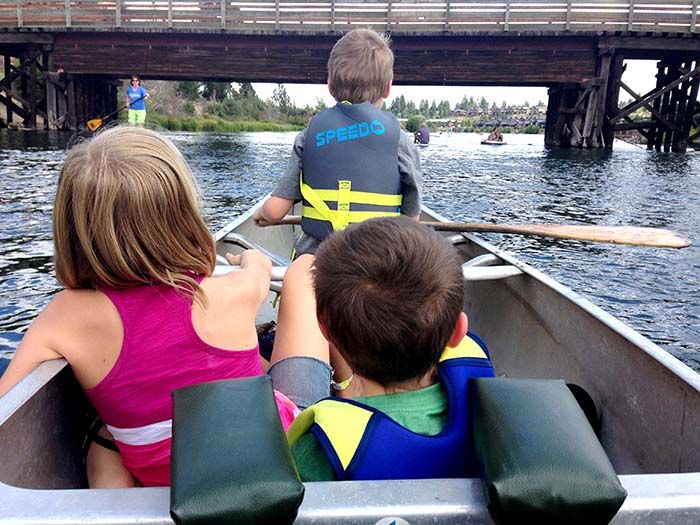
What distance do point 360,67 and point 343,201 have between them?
550 mm

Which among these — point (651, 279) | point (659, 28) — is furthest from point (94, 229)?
point (659, 28)

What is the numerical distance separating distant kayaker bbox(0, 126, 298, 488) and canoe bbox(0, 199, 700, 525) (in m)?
0.13

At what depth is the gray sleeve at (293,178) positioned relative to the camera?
266cm

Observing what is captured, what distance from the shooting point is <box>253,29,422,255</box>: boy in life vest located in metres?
2.52

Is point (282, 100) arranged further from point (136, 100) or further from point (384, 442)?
point (384, 442)

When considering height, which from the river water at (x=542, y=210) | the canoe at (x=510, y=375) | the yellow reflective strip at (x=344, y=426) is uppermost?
the yellow reflective strip at (x=344, y=426)

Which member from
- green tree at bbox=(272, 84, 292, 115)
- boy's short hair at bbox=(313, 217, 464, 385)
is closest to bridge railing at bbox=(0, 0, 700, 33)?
boy's short hair at bbox=(313, 217, 464, 385)

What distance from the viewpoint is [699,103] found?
19734 millimetres

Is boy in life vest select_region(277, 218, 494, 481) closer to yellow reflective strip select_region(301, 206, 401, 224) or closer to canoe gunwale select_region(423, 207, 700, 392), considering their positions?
canoe gunwale select_region(423, 207, 700, 392)

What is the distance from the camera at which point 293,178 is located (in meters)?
2.70

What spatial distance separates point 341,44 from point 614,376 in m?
1.63

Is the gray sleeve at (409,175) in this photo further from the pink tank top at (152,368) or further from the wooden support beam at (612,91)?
the wooden support beam at (612,91)

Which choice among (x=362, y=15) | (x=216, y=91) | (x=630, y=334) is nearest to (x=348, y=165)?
(x=630, y=334)

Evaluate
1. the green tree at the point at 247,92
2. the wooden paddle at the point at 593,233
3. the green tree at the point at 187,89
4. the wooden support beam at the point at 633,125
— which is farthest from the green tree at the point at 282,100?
the wooden paddle at the point at 593,233
